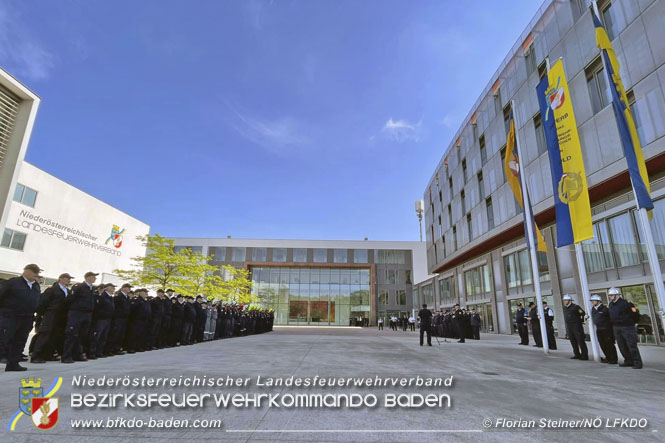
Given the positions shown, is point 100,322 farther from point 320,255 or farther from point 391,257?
point 391,257

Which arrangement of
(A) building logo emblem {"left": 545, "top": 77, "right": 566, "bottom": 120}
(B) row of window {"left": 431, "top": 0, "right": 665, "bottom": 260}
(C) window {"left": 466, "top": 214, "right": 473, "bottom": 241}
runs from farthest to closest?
(C) window {"left": 466, "top": 214, "right": 473, "bottom": 241}, (B) row of window {"left": 431, "top": 0, "right": 665, "bottom": 260}, (A) building logo emblem {"left": 545, "top": 77, "right": 566, "bottom": 120}

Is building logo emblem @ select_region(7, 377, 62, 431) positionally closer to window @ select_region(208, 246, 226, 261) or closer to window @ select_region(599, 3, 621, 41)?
window @ select_region(599, 3, 621, 41)

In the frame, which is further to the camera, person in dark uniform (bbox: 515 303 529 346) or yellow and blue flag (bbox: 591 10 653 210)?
person in dark uniform (bbox: 515 303 529 346)

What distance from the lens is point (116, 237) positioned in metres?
38.7

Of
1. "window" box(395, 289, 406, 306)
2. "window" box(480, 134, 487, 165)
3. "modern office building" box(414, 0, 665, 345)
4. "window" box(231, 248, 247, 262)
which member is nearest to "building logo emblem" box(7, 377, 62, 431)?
"modern office building" box(414, 0, 665, 345)

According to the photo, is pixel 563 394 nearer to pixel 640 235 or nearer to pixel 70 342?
pixel 70 342

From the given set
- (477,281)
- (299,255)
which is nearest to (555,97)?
(477,281)

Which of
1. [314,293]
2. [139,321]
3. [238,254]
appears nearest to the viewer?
[139,321]

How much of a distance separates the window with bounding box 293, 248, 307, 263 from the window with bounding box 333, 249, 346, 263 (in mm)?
5337

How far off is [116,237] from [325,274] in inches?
1252

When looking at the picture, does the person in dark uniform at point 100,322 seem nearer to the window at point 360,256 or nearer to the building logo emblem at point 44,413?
the building logo emblem at point 44,413

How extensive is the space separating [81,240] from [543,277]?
4055 centimetres

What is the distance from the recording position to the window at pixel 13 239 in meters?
25.1

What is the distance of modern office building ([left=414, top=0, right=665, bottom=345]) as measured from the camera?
14.5 m
